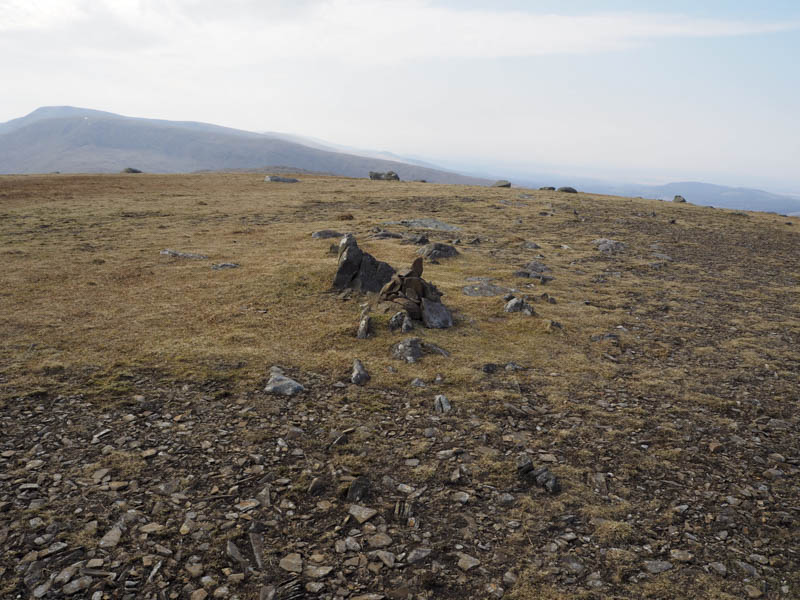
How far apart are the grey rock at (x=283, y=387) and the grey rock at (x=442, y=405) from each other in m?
3.27

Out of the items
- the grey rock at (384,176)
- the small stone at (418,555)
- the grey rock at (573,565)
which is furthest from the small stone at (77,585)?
the grey rock at (384,176)

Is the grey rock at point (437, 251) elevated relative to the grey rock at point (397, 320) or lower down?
elevated

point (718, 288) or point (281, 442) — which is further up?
point (718, 288)

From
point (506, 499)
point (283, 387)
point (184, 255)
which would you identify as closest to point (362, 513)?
point (506, 499)

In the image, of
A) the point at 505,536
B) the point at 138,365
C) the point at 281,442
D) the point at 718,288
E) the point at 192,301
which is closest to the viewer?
the point at 505,536

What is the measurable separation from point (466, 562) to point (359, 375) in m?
5.85

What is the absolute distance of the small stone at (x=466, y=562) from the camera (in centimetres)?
659

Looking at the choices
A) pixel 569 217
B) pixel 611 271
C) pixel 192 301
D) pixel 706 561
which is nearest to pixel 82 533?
pixel 706 561

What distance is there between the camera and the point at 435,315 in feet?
51.3

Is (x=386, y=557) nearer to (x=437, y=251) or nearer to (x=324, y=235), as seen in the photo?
(x=437, y=251)

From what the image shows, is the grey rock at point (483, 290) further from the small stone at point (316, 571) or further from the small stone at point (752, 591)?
the small stone at point (316, 571)

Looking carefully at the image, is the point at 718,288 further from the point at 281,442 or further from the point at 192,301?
the point at 192,301

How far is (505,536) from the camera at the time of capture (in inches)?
283

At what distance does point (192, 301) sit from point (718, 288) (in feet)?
79.8
